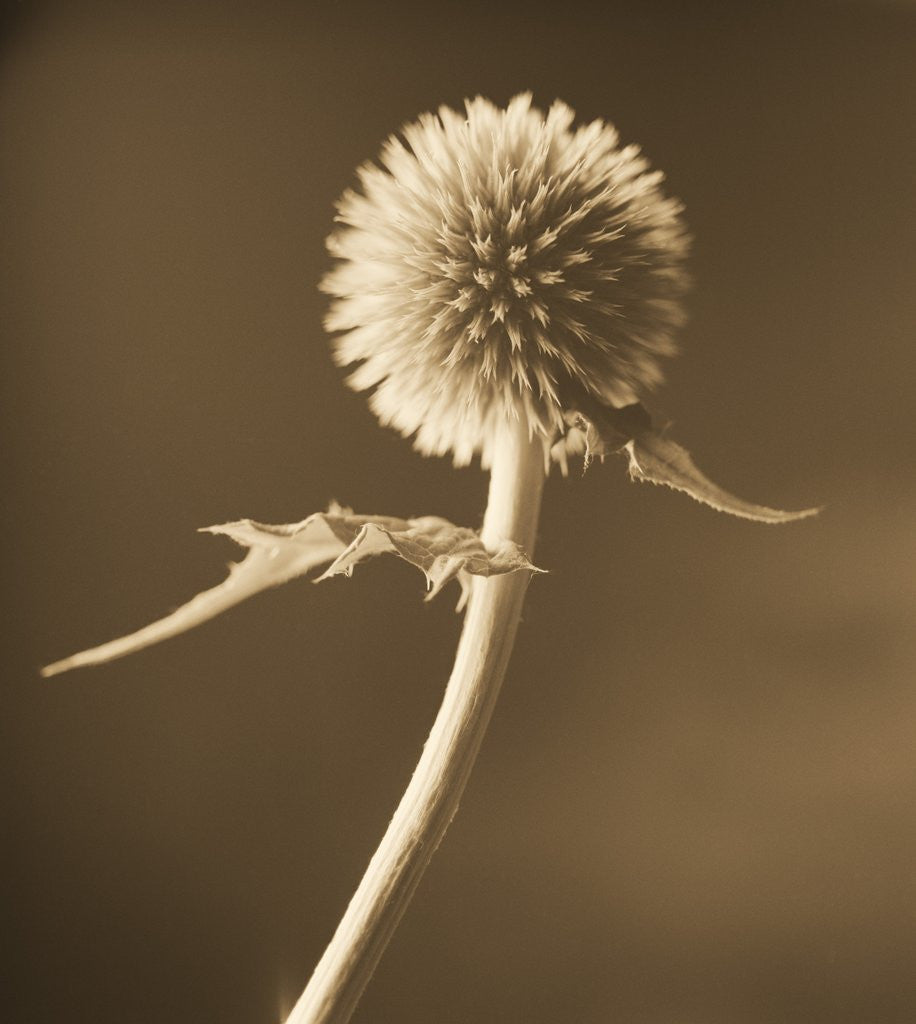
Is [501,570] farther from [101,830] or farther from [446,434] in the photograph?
[101,830]

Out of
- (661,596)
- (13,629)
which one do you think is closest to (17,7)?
(13,629)

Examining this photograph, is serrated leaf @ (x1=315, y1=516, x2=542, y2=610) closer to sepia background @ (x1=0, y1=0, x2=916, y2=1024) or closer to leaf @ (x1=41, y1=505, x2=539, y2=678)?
leaf @ (x1=41, y1=505, x2=539, y2=678)

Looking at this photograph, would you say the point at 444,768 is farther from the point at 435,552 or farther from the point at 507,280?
the point at 507,280

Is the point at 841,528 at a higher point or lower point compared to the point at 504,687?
higher

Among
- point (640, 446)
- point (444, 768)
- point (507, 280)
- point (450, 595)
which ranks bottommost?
point (444, 768)

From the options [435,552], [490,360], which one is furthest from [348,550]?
[490,360]

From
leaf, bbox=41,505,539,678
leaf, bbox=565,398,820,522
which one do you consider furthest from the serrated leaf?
leaf, bbox=565,398,820,522
